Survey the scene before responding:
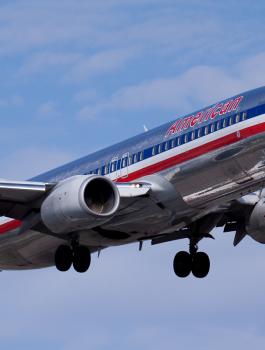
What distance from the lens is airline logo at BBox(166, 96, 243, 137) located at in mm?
38344

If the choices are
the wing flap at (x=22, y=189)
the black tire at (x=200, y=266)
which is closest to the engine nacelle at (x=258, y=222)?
the black tire at (x=200, y=266)

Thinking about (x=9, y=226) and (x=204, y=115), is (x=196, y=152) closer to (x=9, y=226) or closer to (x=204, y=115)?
(x=204, y=115)

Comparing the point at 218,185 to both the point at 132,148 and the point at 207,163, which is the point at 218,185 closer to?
the point at 207,163

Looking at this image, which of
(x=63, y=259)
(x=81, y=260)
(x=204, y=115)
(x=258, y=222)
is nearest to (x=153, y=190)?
(x=204, y=115)

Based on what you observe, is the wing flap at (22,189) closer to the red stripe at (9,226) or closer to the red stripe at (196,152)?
the red stripe at (196,152)

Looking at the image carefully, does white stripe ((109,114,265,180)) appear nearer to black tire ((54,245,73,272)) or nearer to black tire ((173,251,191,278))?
black tire ((54,245,73,272))

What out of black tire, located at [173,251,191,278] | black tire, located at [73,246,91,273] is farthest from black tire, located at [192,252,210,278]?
black tire, located at [73,246,91,273]

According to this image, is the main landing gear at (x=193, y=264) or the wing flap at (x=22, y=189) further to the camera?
the main landing gear at (x=193, y=264)

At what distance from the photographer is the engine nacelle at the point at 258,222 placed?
141 feet

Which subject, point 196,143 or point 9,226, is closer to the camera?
point 196,143

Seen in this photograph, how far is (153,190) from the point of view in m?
38.7

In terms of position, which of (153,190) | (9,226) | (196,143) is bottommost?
(153,190)

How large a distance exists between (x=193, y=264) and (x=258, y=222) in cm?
272

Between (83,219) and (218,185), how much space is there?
13.1ft
